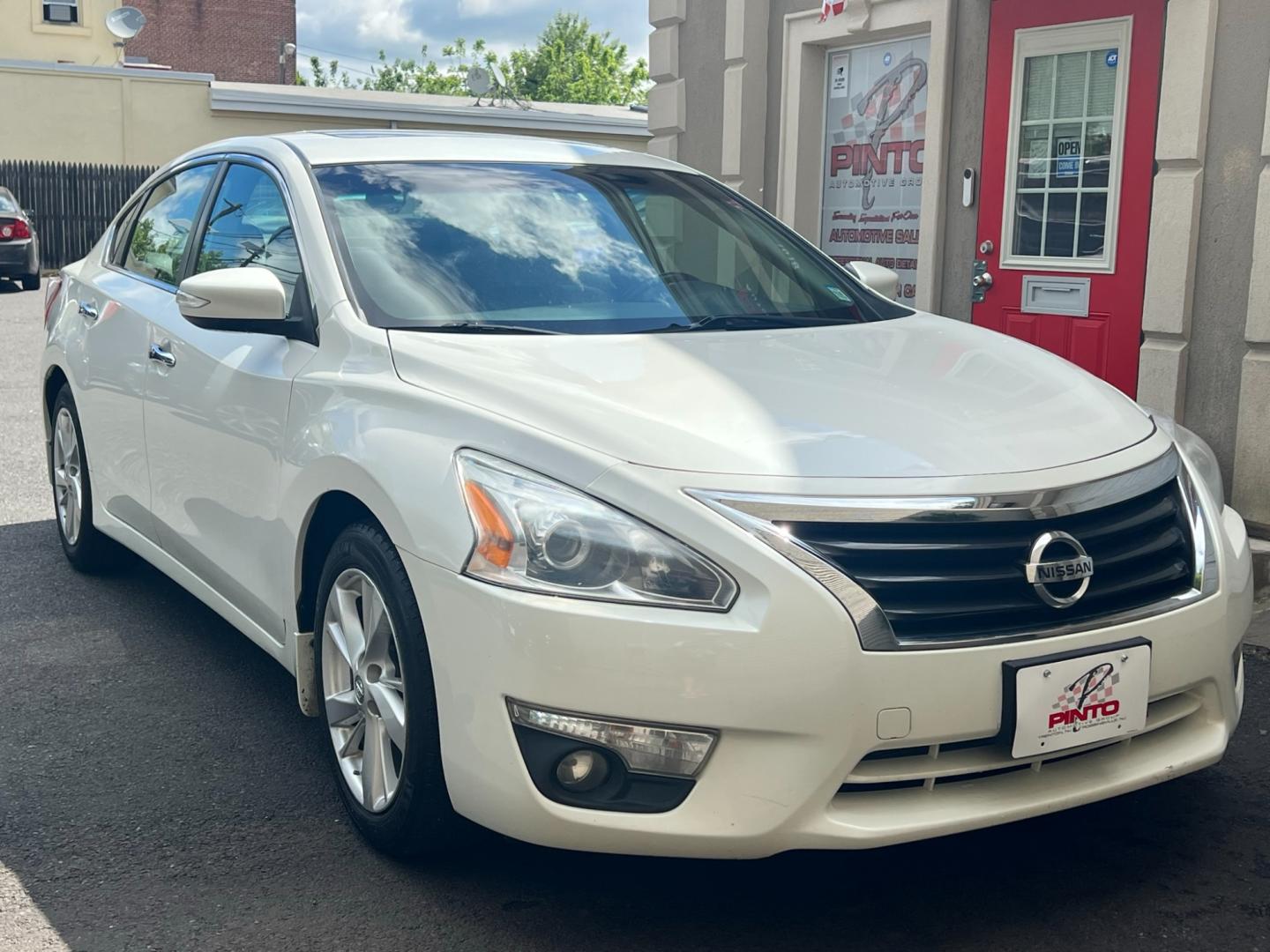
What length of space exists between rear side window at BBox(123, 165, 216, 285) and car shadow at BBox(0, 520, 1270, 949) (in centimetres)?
155

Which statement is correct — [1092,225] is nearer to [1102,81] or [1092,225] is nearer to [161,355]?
[1102,81]

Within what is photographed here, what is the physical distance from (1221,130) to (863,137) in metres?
2.77

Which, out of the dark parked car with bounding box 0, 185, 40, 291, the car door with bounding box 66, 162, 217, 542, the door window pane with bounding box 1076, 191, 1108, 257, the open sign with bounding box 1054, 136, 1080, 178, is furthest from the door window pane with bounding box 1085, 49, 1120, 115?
the dark parked car with bounding box 0, 185, 40, 291

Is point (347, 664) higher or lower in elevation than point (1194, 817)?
higher

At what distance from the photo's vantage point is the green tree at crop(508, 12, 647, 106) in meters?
88.7

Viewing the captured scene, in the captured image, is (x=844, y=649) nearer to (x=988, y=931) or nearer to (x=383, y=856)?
(x=988, y=931)

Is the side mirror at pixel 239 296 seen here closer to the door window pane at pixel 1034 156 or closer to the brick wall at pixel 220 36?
the door window pane at pixel 1034 156

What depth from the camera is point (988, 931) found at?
2814mm

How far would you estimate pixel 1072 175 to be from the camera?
22.8 feet

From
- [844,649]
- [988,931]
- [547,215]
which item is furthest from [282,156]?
[988,931]

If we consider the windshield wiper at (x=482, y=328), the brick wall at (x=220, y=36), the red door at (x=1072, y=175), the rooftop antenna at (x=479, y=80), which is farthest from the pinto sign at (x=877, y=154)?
the brick wall at (x=220, y=36)

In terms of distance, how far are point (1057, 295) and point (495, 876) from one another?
4.96 metres

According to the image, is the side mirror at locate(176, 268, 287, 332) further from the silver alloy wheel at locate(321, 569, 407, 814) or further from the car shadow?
the car shadow

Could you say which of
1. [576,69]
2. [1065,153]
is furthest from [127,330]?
[576,69]
